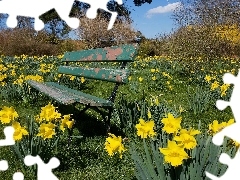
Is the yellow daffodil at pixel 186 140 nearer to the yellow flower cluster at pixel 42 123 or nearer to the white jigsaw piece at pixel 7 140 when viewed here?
the white jigsaw piece at pixel 7 140

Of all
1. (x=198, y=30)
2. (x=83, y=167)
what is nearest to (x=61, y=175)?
(x=83, y=167)

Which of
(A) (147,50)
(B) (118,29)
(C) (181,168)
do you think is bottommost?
(C) (181,168)

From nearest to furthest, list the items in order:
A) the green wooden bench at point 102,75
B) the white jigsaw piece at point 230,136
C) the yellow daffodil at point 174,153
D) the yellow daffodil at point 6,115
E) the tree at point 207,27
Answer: the white jigsaw piece at point 230,136 < the yellow daffodil at point 174,153 < the yellow daffodil at point 6,115 < the green wooden bench at point 102,75 < the tree at point 207,27

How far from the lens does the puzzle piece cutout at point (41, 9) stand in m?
2.60

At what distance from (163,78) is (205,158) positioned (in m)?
6.78

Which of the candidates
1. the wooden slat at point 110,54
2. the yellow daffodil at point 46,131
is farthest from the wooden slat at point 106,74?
the yellow daffodil at point 46,131

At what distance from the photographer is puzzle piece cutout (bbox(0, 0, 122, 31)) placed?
8.54 feet

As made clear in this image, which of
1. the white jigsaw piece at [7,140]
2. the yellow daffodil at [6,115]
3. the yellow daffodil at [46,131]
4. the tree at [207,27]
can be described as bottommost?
the white jigsaw piece at [7,140]

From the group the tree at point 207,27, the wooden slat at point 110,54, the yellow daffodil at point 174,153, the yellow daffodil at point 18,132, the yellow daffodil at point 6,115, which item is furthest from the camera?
the tree at point 207,27

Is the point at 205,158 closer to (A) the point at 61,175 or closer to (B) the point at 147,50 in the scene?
(A) the point at 61,175

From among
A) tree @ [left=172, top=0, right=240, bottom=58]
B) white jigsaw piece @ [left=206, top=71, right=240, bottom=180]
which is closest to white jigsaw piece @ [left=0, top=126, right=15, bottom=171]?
white jigsaw piece @ [left=206, top=71, right=240, bottom=180]

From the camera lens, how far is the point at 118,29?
2284 centimetres

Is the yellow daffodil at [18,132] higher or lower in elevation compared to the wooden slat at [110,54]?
lower

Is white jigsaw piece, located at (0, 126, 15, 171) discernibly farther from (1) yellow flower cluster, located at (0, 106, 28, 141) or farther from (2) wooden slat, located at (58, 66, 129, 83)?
(2) wooden slat, located at (58, 66, 129, 83)
